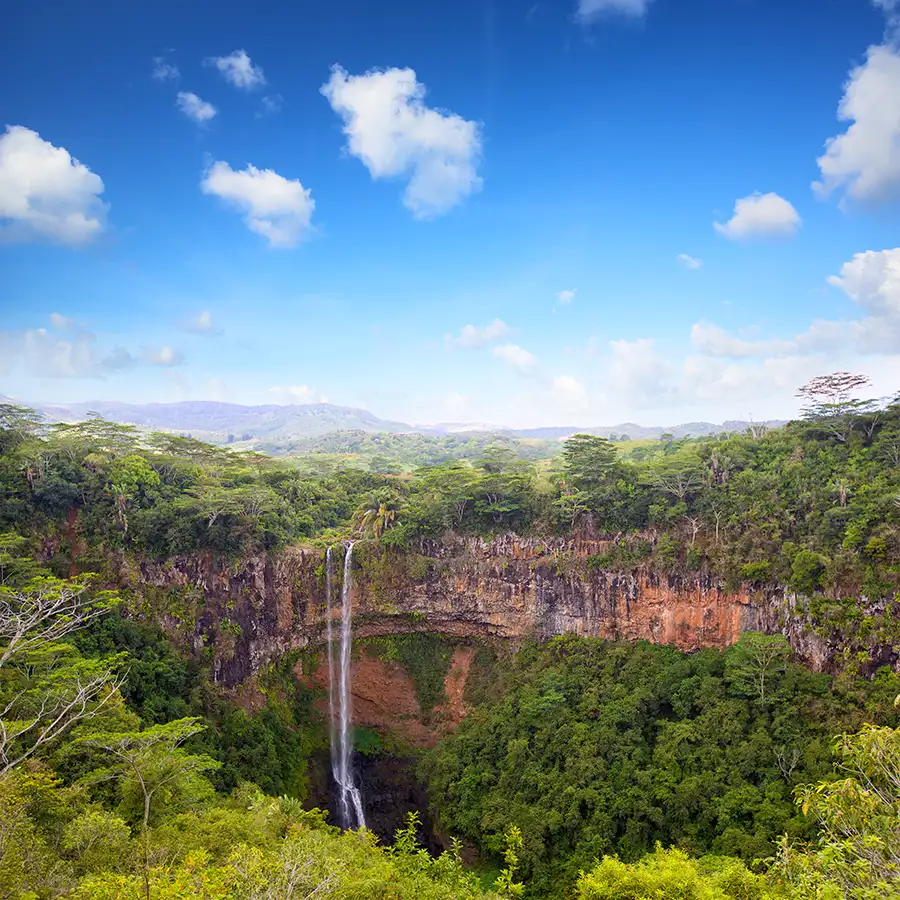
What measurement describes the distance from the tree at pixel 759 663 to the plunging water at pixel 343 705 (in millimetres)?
19600

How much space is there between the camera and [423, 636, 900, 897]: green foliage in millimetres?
19938

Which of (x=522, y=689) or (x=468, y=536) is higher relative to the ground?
(x=468, y=536)

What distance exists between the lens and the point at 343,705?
107 ft

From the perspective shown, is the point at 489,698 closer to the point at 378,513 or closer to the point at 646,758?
the point at 646,758

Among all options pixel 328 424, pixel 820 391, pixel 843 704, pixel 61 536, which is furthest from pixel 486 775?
pixel 328 424

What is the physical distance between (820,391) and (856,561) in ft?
35.5

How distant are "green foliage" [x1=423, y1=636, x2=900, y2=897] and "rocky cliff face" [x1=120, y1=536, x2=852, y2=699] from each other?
185 cm

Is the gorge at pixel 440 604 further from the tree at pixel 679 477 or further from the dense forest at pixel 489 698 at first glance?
the tree at pixel 679 477

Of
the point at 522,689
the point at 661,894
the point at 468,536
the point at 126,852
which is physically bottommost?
the point at 522,689

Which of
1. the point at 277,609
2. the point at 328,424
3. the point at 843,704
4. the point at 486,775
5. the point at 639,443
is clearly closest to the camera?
the point at 843,704

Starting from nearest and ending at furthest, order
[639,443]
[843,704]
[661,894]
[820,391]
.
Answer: [661,894], [843,704], [820,391], [639,443]

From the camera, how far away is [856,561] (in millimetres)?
22047

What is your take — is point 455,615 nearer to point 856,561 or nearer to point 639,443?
point 856,561

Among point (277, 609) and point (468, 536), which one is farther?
point (468, 536)
